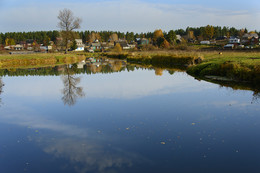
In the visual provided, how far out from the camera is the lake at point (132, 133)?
762 centimetres

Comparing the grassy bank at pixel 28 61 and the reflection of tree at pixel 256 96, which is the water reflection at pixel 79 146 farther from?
the grassy bank at pixel 28 61

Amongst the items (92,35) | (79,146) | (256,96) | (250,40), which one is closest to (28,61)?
(256,96)

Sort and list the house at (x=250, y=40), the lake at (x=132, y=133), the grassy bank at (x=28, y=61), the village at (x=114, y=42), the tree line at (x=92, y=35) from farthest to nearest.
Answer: the tree line at (x=92, y=35) < the village at (x=114, y=42) < the house at (x=250, y=40) < the grassy bank at (x=28, y=61) < the lake at (x=132, y=133)

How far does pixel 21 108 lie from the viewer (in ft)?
48.8

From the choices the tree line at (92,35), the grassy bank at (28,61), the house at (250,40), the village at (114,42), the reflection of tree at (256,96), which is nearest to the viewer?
the reflection of tree at (256,96)

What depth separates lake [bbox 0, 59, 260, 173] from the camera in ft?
25.0

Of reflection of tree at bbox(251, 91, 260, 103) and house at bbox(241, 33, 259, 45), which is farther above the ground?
house at bbox(241, 33, 259, 45)

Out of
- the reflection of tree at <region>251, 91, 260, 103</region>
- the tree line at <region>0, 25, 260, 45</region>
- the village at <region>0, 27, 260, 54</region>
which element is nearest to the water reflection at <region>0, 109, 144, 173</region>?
the reflection of tree at <region>251, 91, 260, 103</region>

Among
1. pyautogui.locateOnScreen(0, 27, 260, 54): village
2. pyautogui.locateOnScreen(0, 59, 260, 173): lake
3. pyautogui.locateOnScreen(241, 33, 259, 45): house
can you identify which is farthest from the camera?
pyautogui.locateOnScreen(0, 27, 260, 54): village

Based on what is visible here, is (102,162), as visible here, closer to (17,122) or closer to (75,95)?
(17,122)

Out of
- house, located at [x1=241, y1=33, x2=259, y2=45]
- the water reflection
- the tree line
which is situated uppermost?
the tree line

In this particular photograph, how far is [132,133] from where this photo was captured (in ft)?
33.4

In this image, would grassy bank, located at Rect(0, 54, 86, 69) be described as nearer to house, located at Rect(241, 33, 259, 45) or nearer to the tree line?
house, located at Rect(241, 33, 259, 45)

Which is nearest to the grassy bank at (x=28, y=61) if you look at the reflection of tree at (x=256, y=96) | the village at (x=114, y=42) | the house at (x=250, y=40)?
the reflection of tree at (x=256, y=96)
